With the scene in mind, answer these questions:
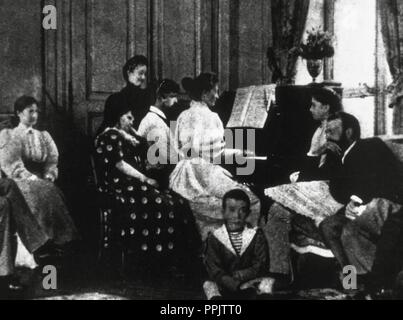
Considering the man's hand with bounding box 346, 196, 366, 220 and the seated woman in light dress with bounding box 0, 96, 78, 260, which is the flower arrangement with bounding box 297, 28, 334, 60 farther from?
the seated woman in light dress with bounding box 0, 96, 78, 260

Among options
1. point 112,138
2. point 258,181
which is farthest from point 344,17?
point 112,138

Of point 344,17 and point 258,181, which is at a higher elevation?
point 344,17

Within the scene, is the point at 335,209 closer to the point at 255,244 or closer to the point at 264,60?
the point at 255,244

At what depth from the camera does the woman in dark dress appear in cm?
489

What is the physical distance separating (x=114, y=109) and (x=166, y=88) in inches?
18.0

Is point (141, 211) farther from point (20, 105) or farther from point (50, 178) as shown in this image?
point (20, 105)

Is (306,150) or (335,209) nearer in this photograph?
(335,209)

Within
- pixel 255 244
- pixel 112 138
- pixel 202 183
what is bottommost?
pixel 255 244

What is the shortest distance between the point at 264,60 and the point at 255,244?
3128mm

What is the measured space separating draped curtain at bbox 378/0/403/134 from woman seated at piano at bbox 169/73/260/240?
159 centimetres

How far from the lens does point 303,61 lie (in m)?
7.14

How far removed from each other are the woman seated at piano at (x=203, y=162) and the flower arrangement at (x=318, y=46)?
4.11 feet

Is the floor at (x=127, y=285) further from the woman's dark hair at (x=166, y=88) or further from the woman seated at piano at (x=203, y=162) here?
the woman's dark hair at (x=166, y=88)
